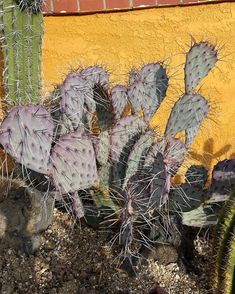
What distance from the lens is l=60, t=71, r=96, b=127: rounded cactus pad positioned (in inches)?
128

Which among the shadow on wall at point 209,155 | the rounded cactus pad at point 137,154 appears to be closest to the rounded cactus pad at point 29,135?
the rounded cactus pad at point 137,154

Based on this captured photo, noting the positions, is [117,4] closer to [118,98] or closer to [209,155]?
[118,98]

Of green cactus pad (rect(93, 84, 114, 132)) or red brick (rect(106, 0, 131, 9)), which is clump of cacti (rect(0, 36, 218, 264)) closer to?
green cactus pad (rect(93, 84, 114, 132))

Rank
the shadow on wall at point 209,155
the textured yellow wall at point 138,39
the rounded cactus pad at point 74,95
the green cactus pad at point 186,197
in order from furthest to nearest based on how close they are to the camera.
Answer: the shadow on wall at point 209,155 < the textured yellow wall at point 138,39 < the green cactus pad at point 186,197 < the rounded cactus pad at point 74,95

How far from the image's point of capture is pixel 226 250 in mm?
2953

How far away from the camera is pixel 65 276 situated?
3.44 meters

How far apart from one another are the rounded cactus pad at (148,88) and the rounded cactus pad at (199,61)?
15 centimetres

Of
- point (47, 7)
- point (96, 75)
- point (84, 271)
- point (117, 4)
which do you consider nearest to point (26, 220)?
point (84, 271)

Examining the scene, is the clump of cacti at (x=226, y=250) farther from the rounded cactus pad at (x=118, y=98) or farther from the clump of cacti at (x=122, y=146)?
the rounded cactus pad at (x=118, y=98)

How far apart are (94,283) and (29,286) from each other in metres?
0.33

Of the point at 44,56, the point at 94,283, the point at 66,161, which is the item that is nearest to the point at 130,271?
the point at 94,283

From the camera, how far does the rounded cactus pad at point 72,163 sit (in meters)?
2.98

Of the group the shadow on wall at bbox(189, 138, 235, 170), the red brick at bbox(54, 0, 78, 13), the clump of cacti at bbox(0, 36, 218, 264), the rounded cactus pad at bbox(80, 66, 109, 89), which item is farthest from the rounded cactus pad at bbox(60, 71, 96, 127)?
the shadow on wall at bbox(189, 138, 235, 170)

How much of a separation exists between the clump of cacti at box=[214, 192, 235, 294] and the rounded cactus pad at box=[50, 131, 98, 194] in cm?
65
